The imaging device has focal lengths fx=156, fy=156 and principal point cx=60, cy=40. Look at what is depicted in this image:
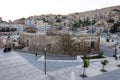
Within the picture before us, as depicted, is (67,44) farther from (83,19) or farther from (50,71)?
(83,19)

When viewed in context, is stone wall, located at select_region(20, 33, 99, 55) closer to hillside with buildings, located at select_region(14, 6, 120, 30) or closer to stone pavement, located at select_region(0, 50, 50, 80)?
stone pavement, located at select_region(0, 50, 50, 80)

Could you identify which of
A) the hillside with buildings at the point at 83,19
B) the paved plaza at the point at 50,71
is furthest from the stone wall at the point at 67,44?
the hillside with buildings at the point at 83,19

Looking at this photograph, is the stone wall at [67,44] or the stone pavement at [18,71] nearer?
the stone pavement at [18,71]

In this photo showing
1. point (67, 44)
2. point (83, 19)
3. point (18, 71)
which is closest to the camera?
point (18, 71)

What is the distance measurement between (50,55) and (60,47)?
174 centimetres

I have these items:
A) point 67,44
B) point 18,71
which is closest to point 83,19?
point 67,44

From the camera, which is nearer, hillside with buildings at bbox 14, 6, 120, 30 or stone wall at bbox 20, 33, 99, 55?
stone wall at bbox 20, 33, 99, 55

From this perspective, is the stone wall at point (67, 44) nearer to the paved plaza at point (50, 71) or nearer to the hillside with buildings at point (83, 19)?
the paved plaza at point (50, 71)

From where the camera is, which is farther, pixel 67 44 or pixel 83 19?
pixel 83 19

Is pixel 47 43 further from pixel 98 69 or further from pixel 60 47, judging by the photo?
pixel 98 69

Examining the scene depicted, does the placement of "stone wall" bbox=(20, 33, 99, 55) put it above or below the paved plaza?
above

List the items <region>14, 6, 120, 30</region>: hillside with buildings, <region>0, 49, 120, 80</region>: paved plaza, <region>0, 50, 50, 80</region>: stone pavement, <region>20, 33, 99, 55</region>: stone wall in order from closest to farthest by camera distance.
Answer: <region>0, 50, 50, 80</region>: stone pavement, <region>0, 49, 120, 80</region>: paved plaza, <region>20, 33, 99, 55</region>: stone wall, <region>14, 6, 120, 30</region>: hillside with buildings

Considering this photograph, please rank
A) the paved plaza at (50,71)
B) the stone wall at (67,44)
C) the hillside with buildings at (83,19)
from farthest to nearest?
the hillside with buildings at (83,19)
the stone wall at (67,44)
the paved plaza at (50,71)

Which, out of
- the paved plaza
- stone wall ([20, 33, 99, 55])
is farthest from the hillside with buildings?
the paved plaza
